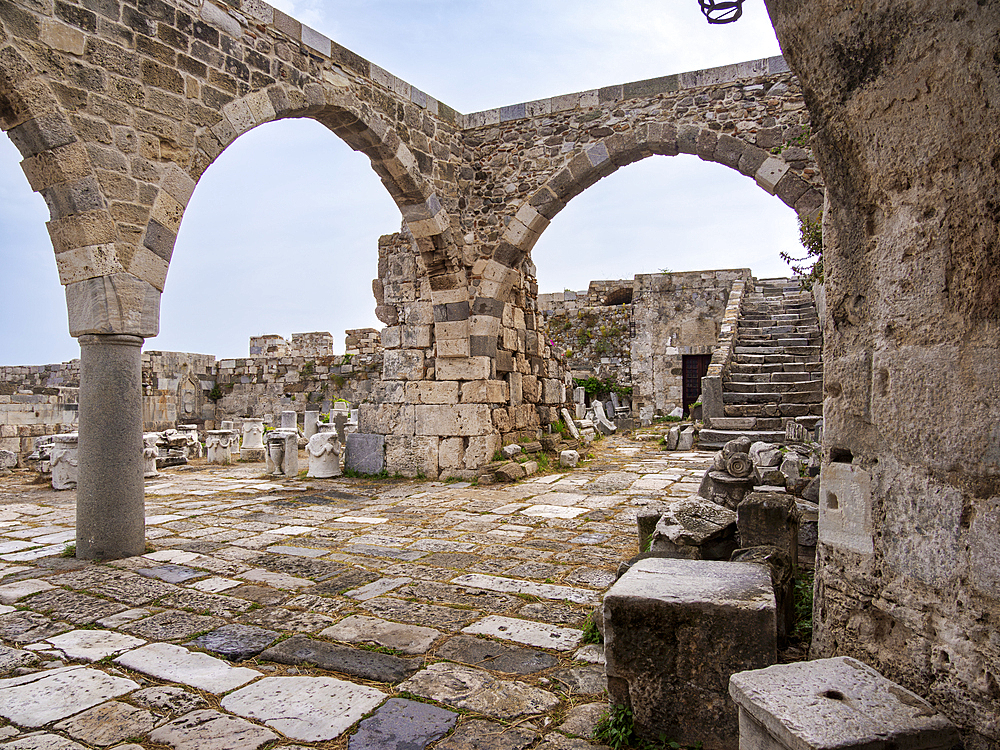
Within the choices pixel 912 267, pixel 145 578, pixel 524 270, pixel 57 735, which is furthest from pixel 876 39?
pixel 524 270

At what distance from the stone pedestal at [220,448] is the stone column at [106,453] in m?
6.62

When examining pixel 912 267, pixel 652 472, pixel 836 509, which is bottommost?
pixel 652 472

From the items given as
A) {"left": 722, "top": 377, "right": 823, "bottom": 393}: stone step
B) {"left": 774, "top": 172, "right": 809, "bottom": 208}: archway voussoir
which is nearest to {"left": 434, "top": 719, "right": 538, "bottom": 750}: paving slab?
{"left": 774, "top": 172, "right": 809, "bottom": 208}: archway voussoir

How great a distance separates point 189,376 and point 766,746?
55.9 ft

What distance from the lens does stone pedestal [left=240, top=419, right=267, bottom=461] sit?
11055 mm

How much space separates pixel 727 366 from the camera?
1115cm

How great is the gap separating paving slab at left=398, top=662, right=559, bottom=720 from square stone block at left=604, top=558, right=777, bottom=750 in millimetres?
349

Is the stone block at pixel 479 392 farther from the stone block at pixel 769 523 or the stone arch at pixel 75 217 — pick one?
the stone block at pixel 769 523

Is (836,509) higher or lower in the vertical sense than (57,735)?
higher

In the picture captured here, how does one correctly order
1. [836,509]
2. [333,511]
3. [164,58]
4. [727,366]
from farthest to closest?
[727,366] < [333,511] < [164,58] < [836,509]

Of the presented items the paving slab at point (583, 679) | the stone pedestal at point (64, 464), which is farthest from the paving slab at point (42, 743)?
the stone pedestal at point (64, 464)

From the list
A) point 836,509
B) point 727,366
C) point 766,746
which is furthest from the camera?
point 727,366

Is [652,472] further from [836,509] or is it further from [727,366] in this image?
[836,509]

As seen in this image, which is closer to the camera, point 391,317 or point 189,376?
point 391,317
